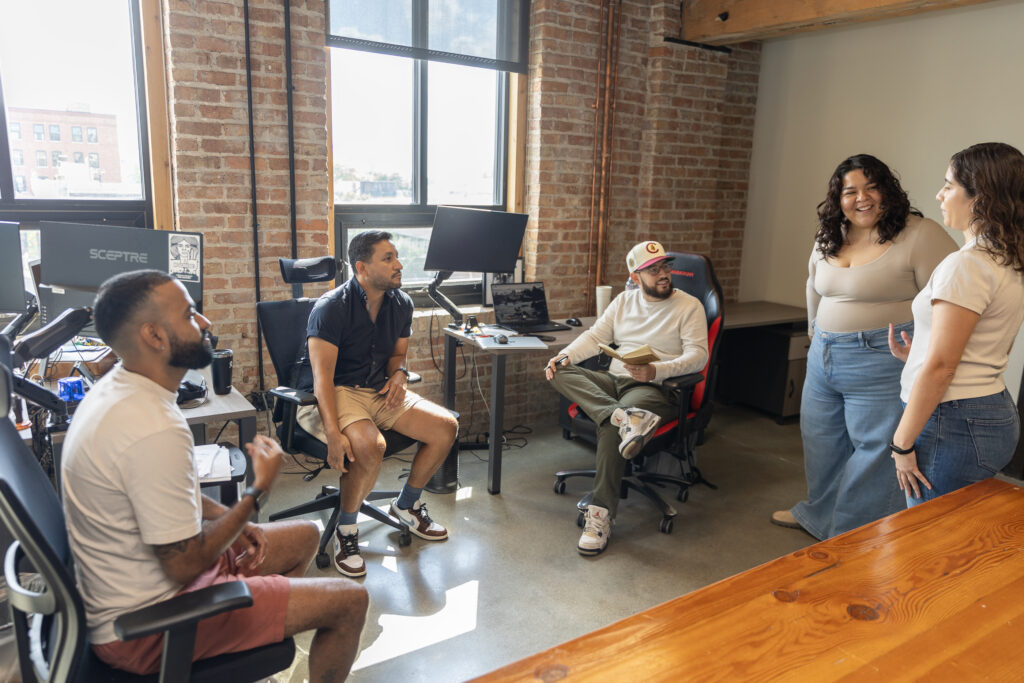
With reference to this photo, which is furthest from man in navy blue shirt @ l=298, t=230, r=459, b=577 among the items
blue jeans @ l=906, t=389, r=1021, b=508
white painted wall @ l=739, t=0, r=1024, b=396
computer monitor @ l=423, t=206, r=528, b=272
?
white painted wall @ l=739, t=0, r=1024, b=396

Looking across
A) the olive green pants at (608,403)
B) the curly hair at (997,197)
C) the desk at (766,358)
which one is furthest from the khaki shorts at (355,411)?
the desk at (766,358)

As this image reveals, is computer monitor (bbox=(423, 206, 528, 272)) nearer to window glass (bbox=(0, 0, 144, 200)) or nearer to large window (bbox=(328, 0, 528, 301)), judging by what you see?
large window (bbox=(328, 0, 528, 301))

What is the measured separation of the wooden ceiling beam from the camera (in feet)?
11.8

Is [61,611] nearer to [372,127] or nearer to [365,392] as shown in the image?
[365,392]

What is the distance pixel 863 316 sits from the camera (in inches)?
105

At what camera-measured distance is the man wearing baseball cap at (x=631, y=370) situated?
9.86 feet

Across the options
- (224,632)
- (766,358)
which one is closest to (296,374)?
(224,632)

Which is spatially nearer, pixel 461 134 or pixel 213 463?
pixel 213 463

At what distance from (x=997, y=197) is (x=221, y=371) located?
2.28 meters

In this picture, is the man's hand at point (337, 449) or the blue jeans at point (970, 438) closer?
the blue jeans at point (970, 438)

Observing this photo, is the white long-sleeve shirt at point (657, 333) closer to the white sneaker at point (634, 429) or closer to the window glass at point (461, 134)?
the white sneaker at point (634, 429)

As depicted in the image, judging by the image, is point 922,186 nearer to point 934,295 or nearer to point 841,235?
point 841,235

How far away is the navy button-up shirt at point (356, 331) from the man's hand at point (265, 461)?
44.6 inches

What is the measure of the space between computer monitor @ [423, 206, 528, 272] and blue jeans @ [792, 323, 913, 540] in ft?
5.11
